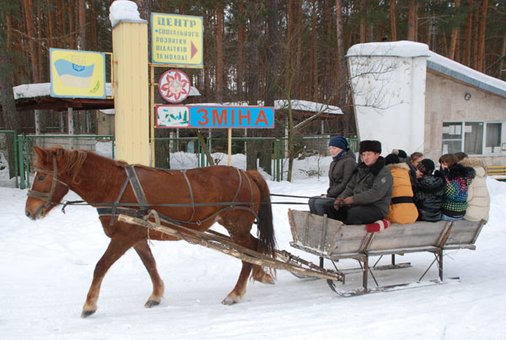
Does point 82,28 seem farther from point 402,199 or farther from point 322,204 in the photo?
point 402,199

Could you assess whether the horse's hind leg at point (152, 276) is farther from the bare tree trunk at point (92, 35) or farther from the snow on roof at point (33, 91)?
the bare tree trunk at point (92, 35)

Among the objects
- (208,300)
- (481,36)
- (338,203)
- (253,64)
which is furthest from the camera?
(481,36)

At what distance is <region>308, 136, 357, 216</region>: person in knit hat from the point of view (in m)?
5.91

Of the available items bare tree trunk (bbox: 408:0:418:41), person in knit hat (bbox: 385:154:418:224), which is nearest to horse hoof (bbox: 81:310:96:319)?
person in knit hat (bbox: 385:154:418:224)

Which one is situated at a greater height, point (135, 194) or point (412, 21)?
point (412, 21)

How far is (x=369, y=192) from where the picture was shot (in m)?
5.42

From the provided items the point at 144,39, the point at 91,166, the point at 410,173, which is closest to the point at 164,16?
the point at 144,39

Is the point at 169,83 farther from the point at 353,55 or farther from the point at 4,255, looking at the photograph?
the point at 353,55

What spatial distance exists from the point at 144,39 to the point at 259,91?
6.79 m

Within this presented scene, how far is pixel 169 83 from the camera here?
9336 millimetres

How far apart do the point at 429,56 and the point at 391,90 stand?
1.52 metres

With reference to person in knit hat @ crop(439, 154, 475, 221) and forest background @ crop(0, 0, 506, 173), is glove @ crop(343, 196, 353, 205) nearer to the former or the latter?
person in knit hat @ crop(439, 154, 475, 221)

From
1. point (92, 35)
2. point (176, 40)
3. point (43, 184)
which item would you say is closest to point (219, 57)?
point (176, 40)

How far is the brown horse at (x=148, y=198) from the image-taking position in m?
4.67
